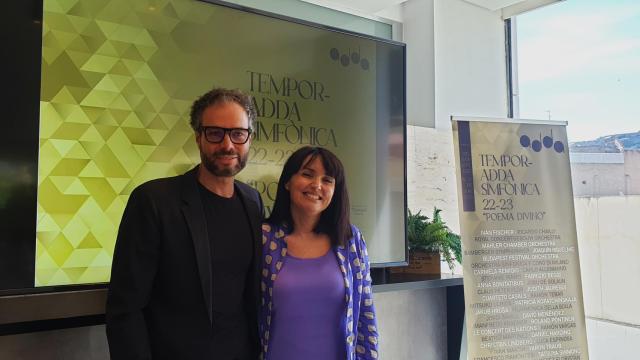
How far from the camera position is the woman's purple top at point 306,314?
171 cm

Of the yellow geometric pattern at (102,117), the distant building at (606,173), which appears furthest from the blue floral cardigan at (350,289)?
the distant building at (606,173)

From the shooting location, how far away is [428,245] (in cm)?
304

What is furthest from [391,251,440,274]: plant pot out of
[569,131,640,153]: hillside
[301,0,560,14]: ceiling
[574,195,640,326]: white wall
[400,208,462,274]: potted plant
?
[301,0,560,14]: ceiling

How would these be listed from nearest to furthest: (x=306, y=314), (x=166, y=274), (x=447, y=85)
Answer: (x=166, y=274), (x=306, y=314), (x=447, y=85)

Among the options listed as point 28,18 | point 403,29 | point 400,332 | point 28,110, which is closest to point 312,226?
point 28,110

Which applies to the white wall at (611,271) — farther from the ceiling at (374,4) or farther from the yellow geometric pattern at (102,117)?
the yellow geometric pattern at (102,117)

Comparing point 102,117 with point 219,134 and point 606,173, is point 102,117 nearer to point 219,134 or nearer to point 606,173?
point 219,134

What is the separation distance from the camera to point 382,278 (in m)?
2.78

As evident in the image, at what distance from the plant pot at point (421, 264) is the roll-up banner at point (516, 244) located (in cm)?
32

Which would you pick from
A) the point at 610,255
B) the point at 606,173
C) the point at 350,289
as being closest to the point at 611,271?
the point at 610,255

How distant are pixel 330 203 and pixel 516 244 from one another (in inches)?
56.3

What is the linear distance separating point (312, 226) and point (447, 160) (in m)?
2.17

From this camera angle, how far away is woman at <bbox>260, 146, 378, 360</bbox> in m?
1.72

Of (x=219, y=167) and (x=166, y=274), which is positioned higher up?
(x=219, y=167)
